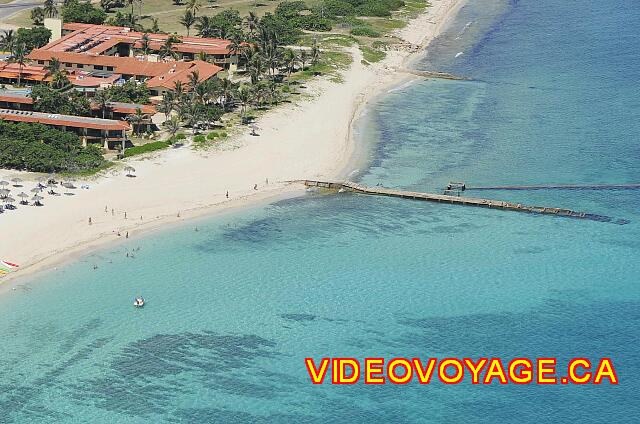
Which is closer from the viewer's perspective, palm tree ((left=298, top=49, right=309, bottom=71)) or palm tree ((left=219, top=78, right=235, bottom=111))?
palm tree ((left=219, top=78, right=235, bottom=111))

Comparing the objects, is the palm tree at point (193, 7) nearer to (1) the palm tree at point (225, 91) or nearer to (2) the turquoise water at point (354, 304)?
(1) the palm tree at point (225, 91)

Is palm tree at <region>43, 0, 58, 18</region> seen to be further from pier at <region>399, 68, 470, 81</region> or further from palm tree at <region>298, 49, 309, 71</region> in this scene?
pier at <region>399, 68, 470, 81</region>

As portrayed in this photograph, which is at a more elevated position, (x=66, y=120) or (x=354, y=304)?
(x=66, y=120)

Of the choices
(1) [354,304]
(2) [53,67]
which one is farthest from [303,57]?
(1) [354,304]

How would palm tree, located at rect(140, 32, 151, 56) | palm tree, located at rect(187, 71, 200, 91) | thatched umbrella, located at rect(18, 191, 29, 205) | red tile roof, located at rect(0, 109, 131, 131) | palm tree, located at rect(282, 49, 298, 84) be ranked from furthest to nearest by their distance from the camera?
palm tree, located at rect(140, 32, 151, 56), palm tree, located at rect(282, 49, 298, 84), palm tree, located at rect(187, 71, 200, 91), red tile roof, located at rect(0, 109, 131, 131), thatched umbrella, located at rect(18, 191, 29, 205)

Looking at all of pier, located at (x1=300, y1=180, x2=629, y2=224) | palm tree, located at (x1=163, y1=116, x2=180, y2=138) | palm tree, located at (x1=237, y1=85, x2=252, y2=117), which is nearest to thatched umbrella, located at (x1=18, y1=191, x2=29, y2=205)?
palm tree, located at (x1=163, y1=116, x2=180, y2=138)

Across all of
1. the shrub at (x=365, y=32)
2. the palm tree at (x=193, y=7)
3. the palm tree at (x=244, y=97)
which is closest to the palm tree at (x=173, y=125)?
the palm tree at (x=244, y=97)

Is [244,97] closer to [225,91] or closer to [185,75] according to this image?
[225,91]
